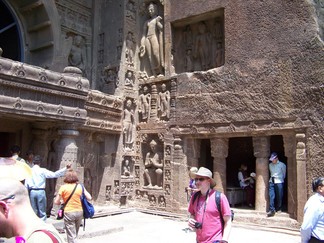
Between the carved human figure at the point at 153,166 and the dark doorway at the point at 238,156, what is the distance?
131 inches

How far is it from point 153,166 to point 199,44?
13.3 feet

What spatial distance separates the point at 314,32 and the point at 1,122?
7747 mm

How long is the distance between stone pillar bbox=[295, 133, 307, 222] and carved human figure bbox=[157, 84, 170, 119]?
3.96m

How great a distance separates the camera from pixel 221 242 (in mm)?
3328

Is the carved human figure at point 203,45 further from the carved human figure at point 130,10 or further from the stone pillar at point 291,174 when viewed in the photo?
the stone pillar at point 291,174

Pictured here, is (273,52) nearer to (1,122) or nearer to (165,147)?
(165,147)

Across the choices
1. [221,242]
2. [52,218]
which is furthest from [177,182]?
[221,242]

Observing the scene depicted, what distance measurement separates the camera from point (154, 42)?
11.4 m

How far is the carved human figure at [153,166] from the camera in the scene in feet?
35.6

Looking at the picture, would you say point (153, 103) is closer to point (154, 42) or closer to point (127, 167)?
point (154, 42)

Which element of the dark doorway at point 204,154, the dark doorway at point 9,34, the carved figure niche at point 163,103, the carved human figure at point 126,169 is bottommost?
the carved human figure at point 126,169

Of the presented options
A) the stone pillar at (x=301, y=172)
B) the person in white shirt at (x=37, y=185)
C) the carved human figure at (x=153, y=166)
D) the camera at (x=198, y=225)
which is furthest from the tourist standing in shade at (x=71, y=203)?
the carved human figure at (x=153, y=166)

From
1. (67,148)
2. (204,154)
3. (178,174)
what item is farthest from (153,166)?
(67,148)

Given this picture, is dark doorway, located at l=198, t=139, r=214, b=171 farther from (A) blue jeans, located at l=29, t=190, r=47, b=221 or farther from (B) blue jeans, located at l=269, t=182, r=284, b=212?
(A) blue jeans, located at l=29, t=190, r=47, b=221
